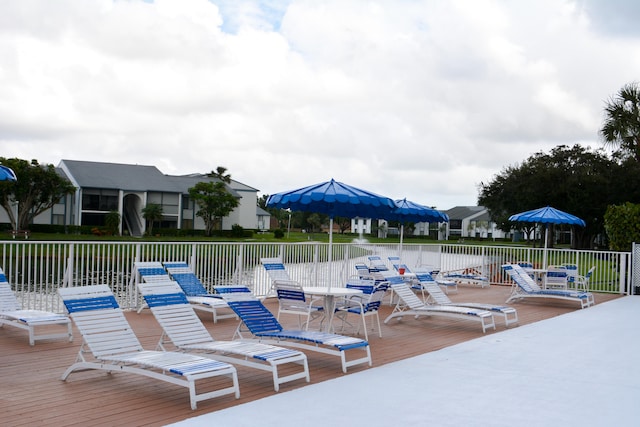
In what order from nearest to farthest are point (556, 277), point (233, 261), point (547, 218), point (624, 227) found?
point (233, 261) → point (556, 277) → point (547, 218) → point (624, 227)

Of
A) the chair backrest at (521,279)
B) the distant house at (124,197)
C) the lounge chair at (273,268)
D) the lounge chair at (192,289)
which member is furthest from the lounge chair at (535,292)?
the distant house at (124,197)

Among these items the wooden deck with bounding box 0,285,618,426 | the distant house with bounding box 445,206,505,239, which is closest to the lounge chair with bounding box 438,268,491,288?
the wooden deck with bounding box 0,285,618,426

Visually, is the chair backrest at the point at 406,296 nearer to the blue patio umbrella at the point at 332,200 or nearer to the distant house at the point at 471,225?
the blue patio umbrella at the point at 332,200

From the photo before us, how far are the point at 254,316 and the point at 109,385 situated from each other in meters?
1.89

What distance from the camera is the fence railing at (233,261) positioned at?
10398 millimetres

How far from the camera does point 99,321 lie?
6.34 m

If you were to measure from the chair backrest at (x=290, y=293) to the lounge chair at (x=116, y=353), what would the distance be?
2.23m

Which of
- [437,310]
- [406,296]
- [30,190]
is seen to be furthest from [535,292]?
[30,190]

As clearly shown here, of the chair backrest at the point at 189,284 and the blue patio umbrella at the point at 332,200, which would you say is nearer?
the blue patio umbrella at the point at 332,200

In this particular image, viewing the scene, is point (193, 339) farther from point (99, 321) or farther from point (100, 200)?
point (100, 200)

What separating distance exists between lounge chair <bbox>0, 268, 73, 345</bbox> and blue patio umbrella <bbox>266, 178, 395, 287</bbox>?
3.21 m

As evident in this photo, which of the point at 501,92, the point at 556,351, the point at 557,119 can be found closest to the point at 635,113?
the point at 557,119

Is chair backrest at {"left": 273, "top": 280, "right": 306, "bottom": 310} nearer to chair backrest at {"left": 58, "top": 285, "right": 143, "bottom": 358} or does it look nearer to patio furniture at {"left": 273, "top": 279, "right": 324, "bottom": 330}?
patio furniture at {"left": 273, "top": 279, "right": 324, "bottom": 330}

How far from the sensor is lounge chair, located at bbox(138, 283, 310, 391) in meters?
6.32
